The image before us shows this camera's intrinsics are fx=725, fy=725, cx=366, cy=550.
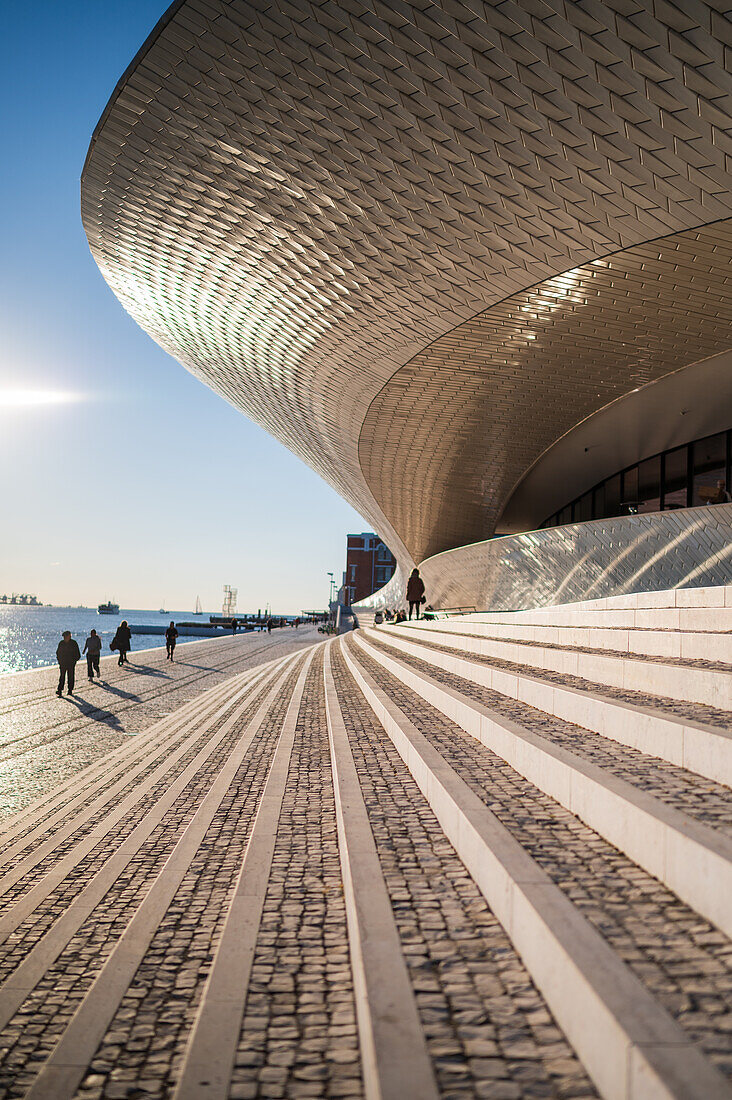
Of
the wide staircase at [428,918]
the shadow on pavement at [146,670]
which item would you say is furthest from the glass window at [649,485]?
the wide staircase at [428,918]

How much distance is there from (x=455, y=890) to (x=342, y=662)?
11584 mm

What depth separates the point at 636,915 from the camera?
194cm

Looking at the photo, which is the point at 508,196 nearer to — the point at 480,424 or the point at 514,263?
the point at 514,263

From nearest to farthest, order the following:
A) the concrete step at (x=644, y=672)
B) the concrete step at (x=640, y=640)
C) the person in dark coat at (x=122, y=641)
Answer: the concrete step at (x=644, y=672), the concrete step at (x=640, y=640), the person in dark coat at (x=122, y=641)

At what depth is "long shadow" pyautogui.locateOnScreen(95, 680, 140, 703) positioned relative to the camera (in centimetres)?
1330

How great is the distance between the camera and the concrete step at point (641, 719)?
2643 mm

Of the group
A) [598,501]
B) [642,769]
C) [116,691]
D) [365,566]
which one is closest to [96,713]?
[116,691]

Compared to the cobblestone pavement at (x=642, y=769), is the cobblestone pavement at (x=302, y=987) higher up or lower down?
lower down

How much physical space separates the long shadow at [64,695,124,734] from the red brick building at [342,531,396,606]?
265ft

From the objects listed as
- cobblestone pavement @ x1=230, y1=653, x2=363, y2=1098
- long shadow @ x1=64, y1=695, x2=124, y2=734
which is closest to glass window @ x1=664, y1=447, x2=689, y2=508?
long shadow @ x1=64, y1=695, x2=124, y2=734

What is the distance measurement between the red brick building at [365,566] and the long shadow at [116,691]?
77787 mm

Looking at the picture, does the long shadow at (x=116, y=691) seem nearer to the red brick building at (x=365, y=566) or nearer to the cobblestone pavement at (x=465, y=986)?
the cobblestone pavement at (x=465, y=986)

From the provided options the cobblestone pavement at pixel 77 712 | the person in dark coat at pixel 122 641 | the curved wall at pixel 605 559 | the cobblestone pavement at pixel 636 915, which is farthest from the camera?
the person in dark coat at pixel 122 641

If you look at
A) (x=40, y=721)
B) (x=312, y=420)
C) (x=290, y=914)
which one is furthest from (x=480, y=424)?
(x=290, y=914)
